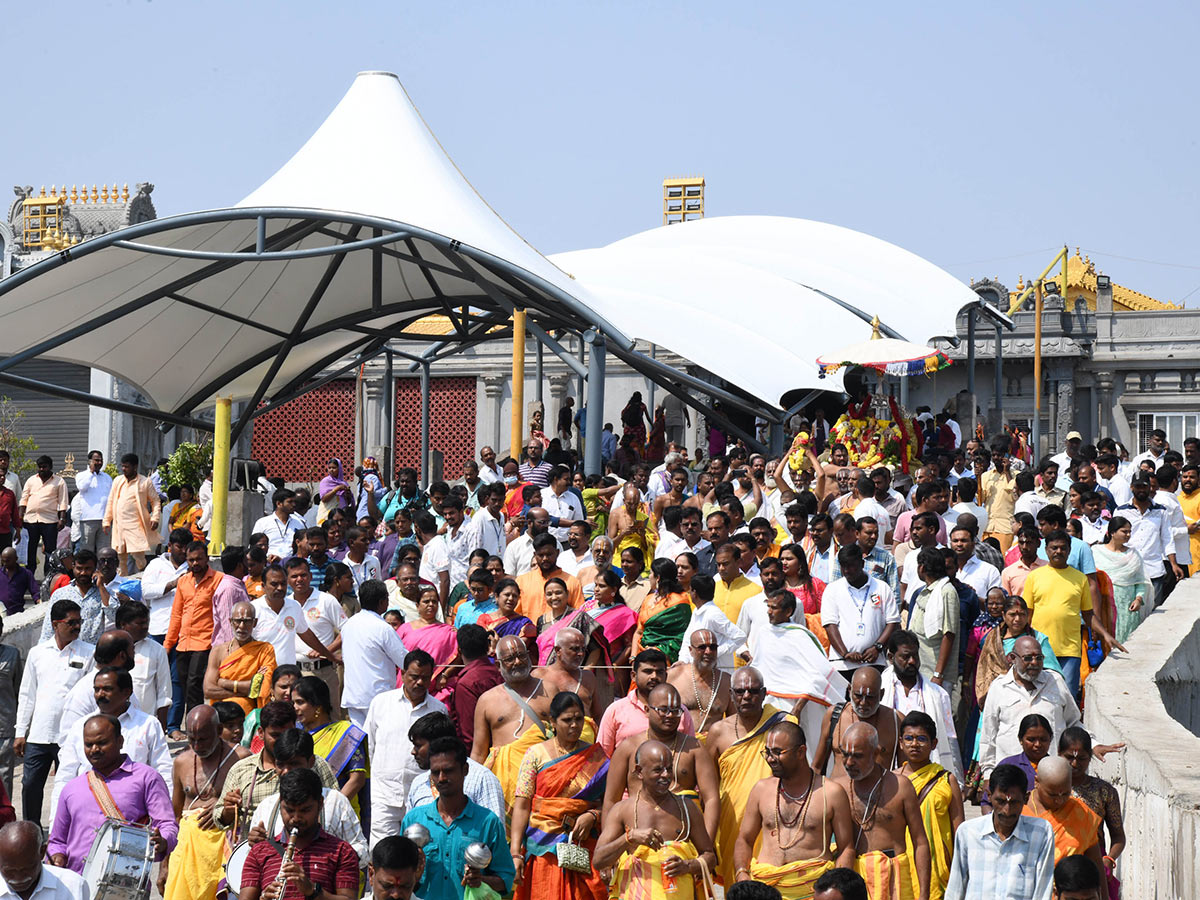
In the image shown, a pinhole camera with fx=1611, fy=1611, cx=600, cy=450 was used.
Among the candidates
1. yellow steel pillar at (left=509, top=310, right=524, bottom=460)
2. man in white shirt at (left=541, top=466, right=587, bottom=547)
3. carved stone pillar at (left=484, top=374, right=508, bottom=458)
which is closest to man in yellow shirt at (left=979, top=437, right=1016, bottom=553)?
man in white shirt at (left=541, top=466, right=587, bottom=547)

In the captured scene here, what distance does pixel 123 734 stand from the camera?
725cm

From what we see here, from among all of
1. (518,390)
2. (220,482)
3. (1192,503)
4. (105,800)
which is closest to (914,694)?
(105,800)

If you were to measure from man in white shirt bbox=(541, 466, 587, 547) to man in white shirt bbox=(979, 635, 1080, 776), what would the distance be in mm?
6057

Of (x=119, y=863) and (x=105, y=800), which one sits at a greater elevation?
(x=105, y=800)

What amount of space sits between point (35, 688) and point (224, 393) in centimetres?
1391

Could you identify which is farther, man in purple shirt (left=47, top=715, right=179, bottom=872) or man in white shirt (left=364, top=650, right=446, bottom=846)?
man in white shirt (left=364, top=650, right=446, bottom=846)

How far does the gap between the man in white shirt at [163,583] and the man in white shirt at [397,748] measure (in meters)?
3.85

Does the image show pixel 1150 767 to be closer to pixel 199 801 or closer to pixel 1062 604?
pixel 1062 604

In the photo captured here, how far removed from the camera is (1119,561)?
39.8ft

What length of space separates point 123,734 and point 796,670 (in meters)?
3.73

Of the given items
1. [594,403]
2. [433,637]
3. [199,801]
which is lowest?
[199,801]

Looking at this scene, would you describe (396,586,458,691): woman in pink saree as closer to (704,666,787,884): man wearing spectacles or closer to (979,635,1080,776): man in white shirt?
(704,666,787,884): man wearing spectacles

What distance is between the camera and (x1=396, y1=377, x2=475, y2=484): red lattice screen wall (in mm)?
36969

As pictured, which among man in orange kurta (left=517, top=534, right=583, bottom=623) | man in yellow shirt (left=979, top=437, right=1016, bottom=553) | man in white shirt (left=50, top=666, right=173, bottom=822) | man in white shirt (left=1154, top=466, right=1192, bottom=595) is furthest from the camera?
man in yellow shirt (left=979, top=437, right=1016, bottom=553)
